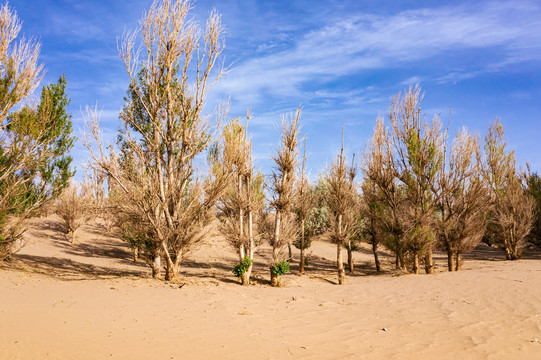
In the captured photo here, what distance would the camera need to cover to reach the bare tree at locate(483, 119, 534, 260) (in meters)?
21.5

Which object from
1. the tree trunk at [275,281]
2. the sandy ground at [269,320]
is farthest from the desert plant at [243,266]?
the sandy ground at [269,320]

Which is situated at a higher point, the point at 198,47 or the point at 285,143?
the point at 198,47

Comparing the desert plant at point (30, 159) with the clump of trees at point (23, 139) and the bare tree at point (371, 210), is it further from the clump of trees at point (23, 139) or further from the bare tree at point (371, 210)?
the bare tree at point (371, 210)

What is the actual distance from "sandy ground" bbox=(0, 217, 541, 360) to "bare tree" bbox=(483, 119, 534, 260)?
10.7m

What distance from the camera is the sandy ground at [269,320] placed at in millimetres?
5262

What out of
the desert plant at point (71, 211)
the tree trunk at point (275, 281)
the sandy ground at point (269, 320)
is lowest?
the tree trunk at point (275, 281)

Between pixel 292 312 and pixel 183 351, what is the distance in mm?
3375

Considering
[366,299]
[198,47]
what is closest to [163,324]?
[366,299]

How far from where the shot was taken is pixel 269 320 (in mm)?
7207

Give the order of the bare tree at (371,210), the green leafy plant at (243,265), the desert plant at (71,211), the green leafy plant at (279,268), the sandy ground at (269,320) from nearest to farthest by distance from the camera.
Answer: the sandy ground at (269,320), the green leafy plant at (243,265), the green leafy plant at (279,268), the bare tree at (371,210), the desert plant at (71,211)

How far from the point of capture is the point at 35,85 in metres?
15.1

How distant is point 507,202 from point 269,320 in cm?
2105

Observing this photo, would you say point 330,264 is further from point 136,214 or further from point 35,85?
point 35,85

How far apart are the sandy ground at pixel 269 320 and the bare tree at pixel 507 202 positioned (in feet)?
35.0
